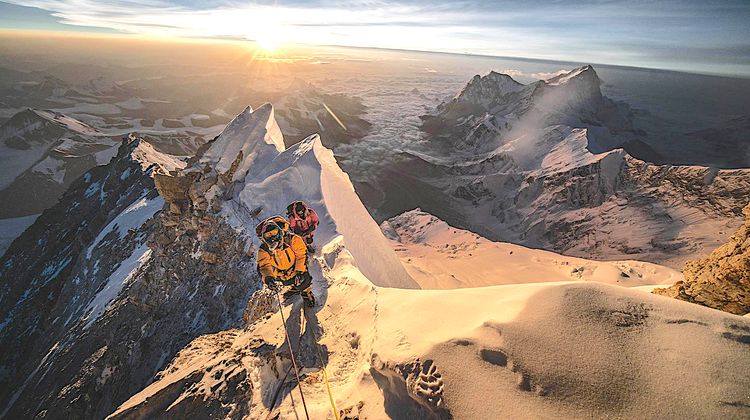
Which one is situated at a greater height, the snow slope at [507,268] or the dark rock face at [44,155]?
the snow slope at [507,268]

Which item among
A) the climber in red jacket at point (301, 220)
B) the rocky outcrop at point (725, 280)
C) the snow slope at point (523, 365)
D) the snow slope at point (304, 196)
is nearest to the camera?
the snow slope at point (523, 365)

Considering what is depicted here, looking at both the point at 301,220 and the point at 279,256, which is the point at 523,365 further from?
the point at 301,220

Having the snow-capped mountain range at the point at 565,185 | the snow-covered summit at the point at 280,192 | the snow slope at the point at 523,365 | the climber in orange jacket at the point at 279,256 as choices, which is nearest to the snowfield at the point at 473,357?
the snow slope at the point at 523,365

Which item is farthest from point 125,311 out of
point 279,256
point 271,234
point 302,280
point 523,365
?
point 523,365

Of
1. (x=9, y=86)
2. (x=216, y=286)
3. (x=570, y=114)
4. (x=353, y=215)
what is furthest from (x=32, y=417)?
(x=9, y=86)

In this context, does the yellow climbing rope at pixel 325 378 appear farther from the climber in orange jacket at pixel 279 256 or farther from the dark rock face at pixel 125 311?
the dark rock face at pixel 125 311

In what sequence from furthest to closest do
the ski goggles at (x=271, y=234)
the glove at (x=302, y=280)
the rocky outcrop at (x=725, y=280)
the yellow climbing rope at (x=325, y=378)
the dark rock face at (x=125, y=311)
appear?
1. the dark rock face at (x=125, y=311)
2. the glove at (x=302, y=280)
3. the ski goggles at (x=271, y=234)
4. the yellow climbing rope at (x=325, y=378)
5. the rocky outcrop at (x=725, y=280)
